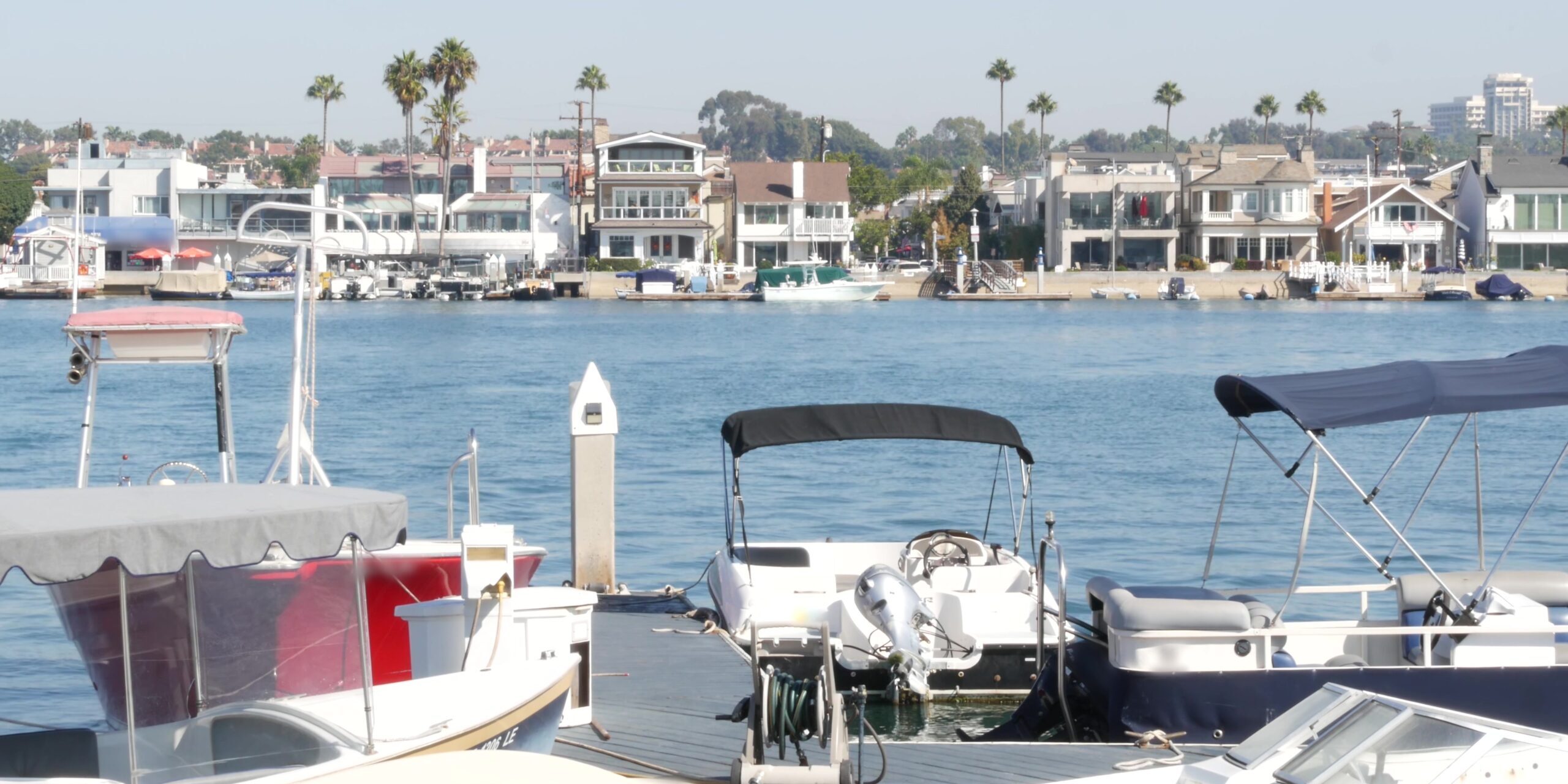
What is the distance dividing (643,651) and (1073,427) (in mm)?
27115

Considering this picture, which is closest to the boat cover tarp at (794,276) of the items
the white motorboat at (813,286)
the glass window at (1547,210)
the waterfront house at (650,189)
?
the white motorboat at (813,286)

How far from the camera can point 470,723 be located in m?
8.18

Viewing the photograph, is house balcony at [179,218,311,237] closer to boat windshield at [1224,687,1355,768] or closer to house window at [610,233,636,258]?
house window at [610,233,636,258]

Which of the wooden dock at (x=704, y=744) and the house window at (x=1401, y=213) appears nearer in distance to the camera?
the wooden dock at (x=704, y=744)

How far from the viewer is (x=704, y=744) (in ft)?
31.4

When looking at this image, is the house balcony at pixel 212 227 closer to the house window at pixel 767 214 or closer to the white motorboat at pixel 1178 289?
the house window at pixel 767 214

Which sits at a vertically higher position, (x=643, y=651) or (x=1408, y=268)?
(x=1408, y=268)

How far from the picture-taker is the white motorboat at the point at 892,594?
1190 centimetres

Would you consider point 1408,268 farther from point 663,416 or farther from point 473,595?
point 473,595

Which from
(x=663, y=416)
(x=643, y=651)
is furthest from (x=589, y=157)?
(x=643, y=651)

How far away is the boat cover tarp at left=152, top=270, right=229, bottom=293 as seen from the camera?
87.0m

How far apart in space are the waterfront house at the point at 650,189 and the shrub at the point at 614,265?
0.68m

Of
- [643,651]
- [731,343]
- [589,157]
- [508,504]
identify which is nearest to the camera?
[643,651]

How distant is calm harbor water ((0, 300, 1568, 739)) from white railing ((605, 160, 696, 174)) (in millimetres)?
15923
